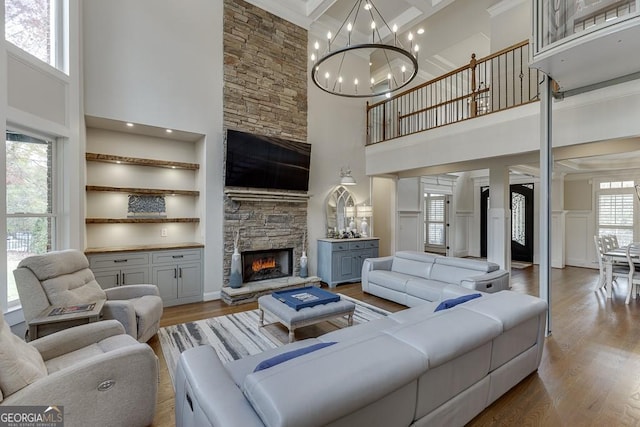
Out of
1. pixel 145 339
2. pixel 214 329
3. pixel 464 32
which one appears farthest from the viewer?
pixel 464 32

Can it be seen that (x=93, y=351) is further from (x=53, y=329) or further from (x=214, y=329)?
(x=214, y=329)

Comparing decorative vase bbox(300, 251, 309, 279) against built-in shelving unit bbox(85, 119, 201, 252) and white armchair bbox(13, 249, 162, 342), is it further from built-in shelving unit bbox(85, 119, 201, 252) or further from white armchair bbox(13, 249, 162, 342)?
white armchair bbox(13, 249, 162, 342)

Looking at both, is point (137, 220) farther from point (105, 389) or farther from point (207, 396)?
point (207, 396)

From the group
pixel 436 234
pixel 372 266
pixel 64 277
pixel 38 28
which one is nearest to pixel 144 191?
pixel 64 277

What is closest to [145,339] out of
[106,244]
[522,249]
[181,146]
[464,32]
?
[106,244]

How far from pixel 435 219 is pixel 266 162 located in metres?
7.03

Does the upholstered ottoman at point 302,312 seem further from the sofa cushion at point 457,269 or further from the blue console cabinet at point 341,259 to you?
the blue console cabinet at point 341,259

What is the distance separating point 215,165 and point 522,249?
879 cm

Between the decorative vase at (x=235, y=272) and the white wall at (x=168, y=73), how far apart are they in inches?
9.6

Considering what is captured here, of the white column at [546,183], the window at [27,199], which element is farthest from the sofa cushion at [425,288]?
the window at [27,199]

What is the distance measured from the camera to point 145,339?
297cm

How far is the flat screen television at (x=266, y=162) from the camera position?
187 inches

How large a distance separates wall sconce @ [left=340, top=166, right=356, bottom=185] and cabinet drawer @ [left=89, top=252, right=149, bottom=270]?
366 cm

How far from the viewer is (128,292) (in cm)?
327
